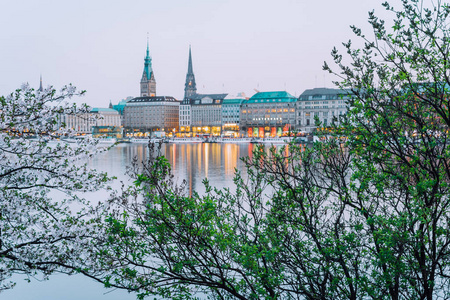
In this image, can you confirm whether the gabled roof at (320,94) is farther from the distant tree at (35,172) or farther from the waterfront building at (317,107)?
the distant tree at (35,172)

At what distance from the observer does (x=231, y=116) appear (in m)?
184

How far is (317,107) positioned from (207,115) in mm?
50127

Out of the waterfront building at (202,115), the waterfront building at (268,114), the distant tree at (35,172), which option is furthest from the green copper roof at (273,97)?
the distant tree at (35,172)

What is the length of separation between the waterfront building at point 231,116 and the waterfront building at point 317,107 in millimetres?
28073

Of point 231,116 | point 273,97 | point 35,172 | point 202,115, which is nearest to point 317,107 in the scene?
point 273,97

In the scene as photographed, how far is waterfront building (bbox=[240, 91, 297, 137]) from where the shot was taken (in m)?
169

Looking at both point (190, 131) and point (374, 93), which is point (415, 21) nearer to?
point (374, 93)

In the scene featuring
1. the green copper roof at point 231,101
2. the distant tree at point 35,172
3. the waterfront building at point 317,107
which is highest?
the green copper roof at point 231,101

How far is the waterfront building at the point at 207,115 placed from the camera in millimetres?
188875

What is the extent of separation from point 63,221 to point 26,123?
1988 millimetres

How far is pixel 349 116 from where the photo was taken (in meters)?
9.34

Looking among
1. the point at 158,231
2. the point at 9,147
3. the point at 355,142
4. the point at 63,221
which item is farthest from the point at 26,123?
the point at 355,142

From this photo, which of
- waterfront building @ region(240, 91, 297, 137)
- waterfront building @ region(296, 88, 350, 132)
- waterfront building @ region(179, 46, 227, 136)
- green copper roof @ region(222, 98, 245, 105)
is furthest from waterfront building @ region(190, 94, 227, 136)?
waterfront building @ region(296, 88, 350, 132)

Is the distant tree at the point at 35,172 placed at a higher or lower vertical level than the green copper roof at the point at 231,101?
lower
